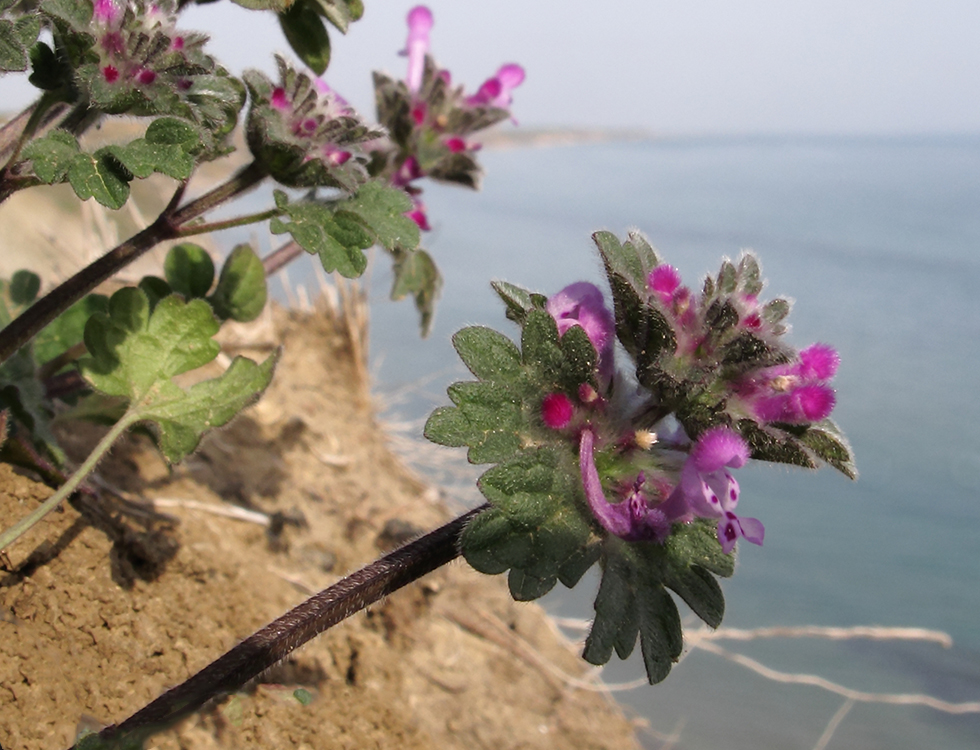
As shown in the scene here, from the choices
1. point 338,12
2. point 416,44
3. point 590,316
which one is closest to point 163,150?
point 338,12

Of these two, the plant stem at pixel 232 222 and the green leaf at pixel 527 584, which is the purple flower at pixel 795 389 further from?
the plant stem at pixel 232 222

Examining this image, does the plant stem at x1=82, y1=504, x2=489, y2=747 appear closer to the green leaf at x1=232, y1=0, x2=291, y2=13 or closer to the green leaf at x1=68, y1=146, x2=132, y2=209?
the green leaf at x1=68, y1=146, x2=132, y2=209

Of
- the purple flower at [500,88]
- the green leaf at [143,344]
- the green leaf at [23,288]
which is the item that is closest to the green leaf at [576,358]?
the green leaf at [143,344]

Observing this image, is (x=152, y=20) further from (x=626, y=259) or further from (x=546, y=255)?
(x=546, y=255)

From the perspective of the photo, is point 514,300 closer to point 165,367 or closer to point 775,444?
point 775,444

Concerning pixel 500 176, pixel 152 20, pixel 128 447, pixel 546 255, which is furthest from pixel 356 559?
pixel 500 176

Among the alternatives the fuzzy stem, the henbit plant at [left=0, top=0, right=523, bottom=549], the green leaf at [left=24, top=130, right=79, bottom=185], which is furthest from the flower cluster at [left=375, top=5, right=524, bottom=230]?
the green leaf at [left=24, top=130, right=79, bottom=185]
